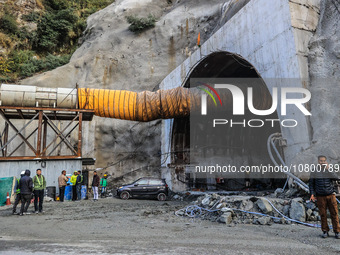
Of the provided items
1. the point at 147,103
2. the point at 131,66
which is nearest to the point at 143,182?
the point at 147,103

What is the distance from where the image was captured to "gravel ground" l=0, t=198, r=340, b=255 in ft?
13.6

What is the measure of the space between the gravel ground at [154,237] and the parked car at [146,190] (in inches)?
261

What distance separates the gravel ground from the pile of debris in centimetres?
28

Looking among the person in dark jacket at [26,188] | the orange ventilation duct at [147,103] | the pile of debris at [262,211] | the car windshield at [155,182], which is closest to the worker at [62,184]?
the person in dark jacket at [26,188]

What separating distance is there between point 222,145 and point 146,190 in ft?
20.9

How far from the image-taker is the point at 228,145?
696 inches

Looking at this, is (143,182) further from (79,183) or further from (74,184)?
(74,184)

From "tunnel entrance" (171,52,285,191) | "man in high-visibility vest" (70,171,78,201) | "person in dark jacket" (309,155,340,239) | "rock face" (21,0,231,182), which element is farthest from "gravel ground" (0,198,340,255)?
"rock face" (21,0,231,182)

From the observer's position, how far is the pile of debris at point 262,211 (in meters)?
6.32

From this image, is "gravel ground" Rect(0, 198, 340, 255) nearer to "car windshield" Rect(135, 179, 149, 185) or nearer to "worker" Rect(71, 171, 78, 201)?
"worker" Rect(71, 171, 78, 201)

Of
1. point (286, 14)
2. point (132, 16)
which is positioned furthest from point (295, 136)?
point (132, 16)

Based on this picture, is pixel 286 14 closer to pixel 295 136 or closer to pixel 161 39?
pixel 295 136

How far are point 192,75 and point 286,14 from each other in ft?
22.6

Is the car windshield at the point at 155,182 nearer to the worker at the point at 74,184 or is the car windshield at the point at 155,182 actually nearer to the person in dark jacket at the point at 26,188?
the worker at the point at 74,184
